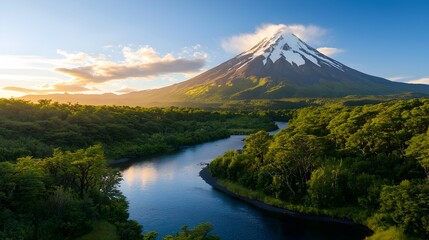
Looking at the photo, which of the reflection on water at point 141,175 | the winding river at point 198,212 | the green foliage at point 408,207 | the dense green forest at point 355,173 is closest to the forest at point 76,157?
the winding river at point 198,212

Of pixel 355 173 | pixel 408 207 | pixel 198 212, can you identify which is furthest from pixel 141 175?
pixel 408 207

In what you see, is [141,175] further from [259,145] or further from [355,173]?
[355,173]

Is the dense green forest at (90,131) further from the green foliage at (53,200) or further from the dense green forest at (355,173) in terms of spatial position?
the dense green forest at (355,173)

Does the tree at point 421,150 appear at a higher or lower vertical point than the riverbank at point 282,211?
higher

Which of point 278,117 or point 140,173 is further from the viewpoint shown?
point 278,117

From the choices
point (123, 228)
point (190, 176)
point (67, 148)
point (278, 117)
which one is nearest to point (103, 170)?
point (123, 228)

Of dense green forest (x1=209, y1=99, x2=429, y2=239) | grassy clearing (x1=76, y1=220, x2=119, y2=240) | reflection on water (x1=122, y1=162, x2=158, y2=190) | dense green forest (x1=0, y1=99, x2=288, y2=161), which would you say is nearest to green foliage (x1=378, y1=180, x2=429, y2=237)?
dense green forest (x1=209, y1=99, x2=429, y2=239)

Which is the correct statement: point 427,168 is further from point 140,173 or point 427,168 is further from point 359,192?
point 140,173
